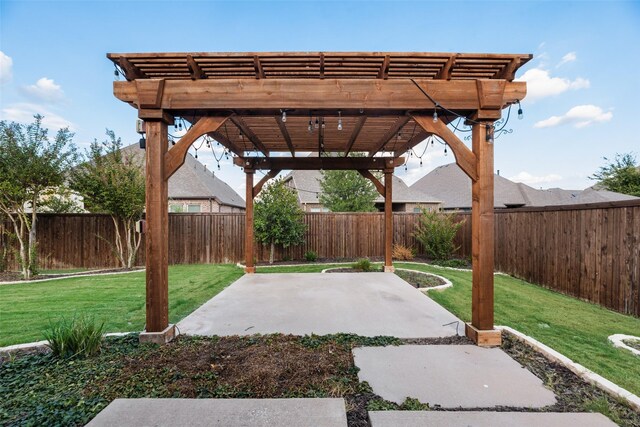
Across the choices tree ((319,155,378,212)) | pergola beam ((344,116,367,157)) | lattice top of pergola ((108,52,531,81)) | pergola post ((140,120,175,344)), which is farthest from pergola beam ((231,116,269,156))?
tree ((319,155,378,212))

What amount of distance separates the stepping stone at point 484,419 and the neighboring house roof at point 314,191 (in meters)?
17.2

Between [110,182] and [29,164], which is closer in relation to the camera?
[29,164]

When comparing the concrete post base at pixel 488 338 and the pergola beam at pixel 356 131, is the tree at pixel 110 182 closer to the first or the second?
the pergola beam at pixel 356 131

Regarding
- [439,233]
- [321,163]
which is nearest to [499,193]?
[439,233]

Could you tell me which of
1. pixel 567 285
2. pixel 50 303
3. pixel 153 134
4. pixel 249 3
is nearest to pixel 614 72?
pixel 567 285

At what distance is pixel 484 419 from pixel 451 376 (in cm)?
61

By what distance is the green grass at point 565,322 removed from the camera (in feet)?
9.51

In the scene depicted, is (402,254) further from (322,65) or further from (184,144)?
(184,144)

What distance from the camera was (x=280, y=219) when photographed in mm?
9641

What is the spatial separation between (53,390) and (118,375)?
42cm

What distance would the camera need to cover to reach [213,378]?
2539 millimetres

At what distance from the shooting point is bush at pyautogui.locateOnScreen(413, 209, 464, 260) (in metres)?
9.45

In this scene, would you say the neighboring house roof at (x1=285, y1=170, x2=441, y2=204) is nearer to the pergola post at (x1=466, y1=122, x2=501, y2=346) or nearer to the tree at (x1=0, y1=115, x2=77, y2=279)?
the tree at (x1=0, y1=115, x2=77, y2=279)

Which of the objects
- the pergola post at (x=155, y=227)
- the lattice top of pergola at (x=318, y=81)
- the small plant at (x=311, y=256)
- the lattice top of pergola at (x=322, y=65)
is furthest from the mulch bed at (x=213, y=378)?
the small plant at (x=311, y=256)
